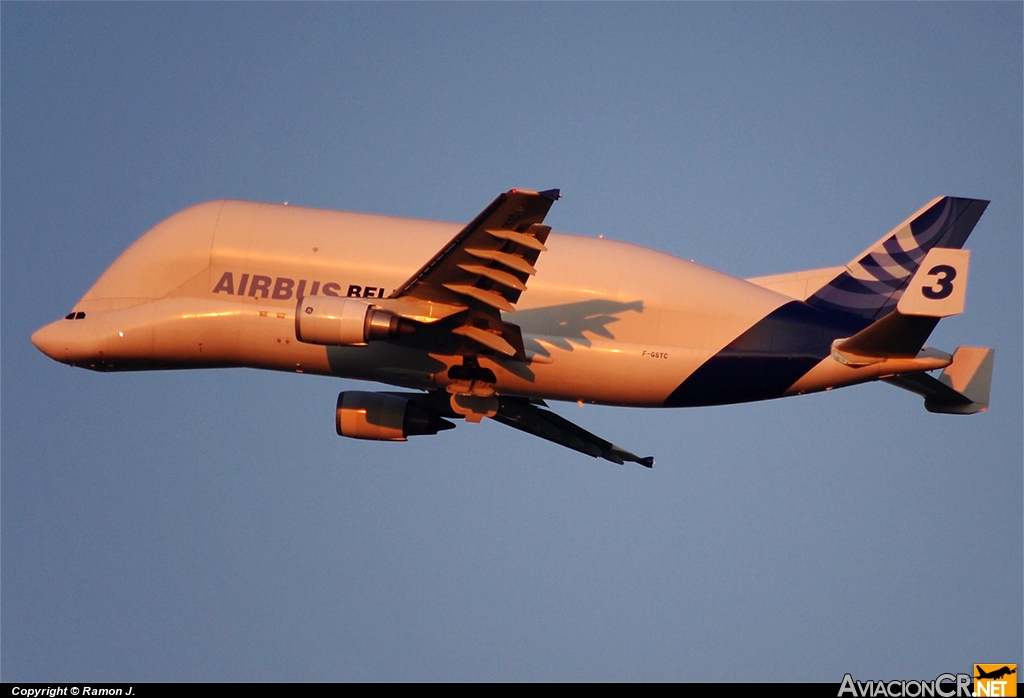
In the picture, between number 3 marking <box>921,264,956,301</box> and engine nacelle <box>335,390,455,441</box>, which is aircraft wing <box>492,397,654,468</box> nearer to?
engine nacelle <box>335,390,455,441</box>

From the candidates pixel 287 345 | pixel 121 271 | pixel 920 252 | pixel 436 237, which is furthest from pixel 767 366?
pixel 121 271

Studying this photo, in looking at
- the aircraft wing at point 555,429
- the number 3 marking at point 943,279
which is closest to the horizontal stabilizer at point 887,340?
the number 3 marking at point 943,279

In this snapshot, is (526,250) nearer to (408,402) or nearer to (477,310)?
(477,310)

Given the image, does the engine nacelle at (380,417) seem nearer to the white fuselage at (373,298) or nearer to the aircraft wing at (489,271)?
the white fuselage at (373,298)

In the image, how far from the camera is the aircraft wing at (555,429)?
44312 mm

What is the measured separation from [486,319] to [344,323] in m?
3.67

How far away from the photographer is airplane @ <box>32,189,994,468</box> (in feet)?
124

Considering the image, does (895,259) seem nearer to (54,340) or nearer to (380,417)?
(380,417)

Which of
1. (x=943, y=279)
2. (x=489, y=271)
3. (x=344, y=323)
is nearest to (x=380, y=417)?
(x=344, y=323)

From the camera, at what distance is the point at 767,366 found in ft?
129

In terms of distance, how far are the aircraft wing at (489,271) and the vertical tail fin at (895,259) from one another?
9.73 m

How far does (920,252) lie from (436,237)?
44.7ft

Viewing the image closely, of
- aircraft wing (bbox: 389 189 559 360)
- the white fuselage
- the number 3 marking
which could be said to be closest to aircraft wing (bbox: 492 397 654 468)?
the white fuselage

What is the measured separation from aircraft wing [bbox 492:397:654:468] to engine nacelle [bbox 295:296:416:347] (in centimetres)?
747
